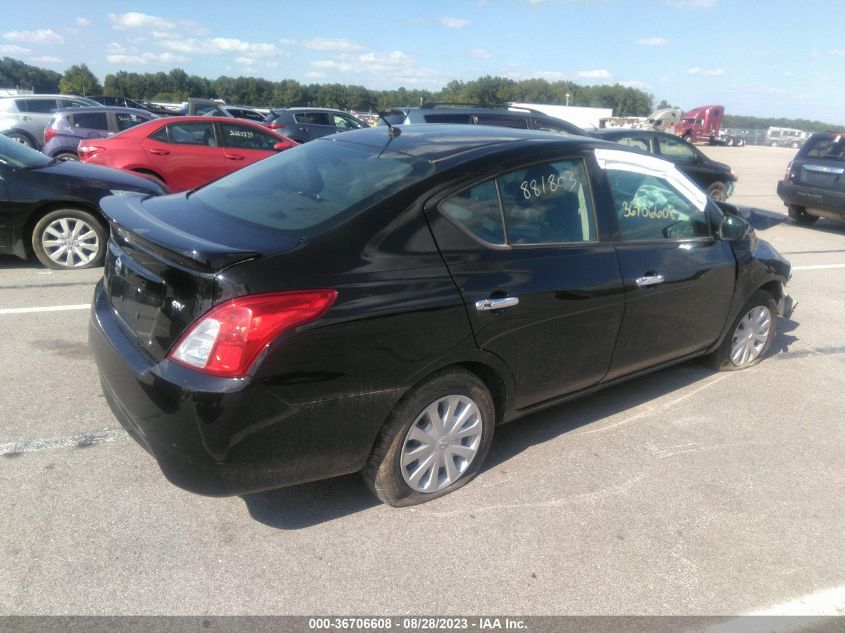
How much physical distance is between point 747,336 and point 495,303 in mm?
2774

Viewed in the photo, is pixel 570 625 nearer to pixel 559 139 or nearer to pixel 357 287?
pixel 357 287

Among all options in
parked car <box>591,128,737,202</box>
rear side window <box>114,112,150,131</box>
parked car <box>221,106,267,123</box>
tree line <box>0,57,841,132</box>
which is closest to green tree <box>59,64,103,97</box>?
tree line <box>0,57,841,132</box>

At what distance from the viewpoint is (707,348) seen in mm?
4555

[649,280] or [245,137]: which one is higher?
[245,137]

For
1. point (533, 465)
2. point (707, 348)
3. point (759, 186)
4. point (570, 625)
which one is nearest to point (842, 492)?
point (707, 348)

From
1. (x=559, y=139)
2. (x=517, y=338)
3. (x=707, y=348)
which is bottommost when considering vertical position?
(x=707, y=348)

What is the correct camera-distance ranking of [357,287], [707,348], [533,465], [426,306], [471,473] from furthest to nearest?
[707,348] < [533,465] < [471,473] < [426,306] < [357,287]

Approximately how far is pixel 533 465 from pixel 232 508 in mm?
1550

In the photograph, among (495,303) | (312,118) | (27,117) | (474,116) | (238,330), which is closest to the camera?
(238,330)

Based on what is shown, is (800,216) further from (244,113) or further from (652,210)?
(244,113)

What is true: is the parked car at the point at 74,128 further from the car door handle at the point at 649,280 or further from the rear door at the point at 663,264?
the car door handle at the point at 649,280

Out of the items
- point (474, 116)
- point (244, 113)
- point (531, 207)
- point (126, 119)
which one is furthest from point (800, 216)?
point (244, 113)

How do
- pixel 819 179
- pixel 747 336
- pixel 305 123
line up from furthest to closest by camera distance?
pixel 305 123 → pixel 819 179 → pixel 747 336

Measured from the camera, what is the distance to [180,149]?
33.9 ft
